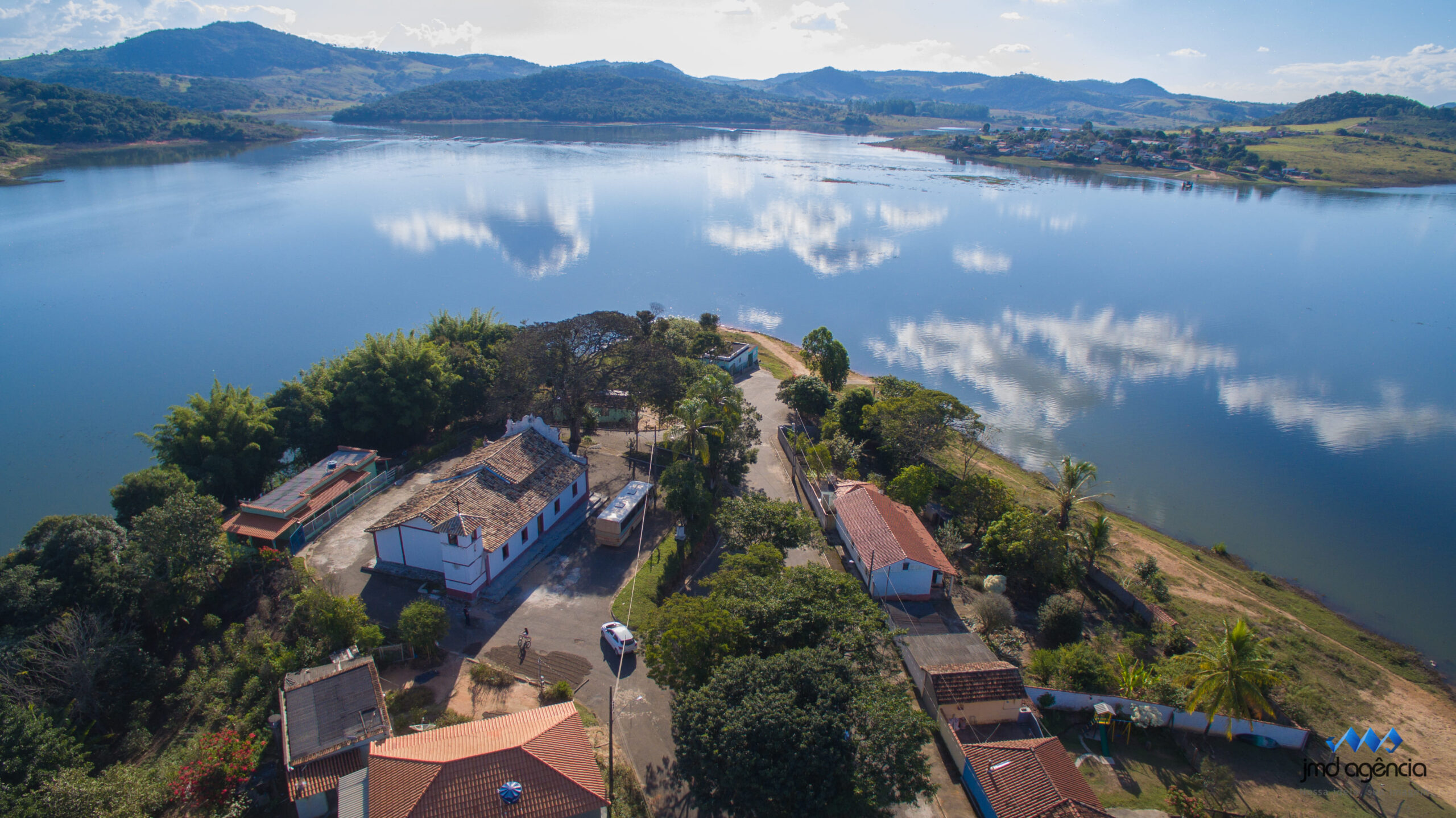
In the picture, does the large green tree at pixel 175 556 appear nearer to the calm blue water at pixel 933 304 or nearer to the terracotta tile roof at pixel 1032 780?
the calm blue water at pixel 933 304

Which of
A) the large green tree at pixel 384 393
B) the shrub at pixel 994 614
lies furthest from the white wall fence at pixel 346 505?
the shrub at pixel 994 614

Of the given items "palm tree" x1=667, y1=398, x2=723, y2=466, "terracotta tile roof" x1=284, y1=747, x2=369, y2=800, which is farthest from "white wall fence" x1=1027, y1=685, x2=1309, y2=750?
"terracotta tile roof" x1=284, y1=747, x2=369, y2=800

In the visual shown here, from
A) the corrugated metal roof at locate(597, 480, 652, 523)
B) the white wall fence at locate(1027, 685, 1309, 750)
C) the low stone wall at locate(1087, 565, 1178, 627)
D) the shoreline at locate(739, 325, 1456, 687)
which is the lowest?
the shoreline at locate(739, 325, 1456, 687)

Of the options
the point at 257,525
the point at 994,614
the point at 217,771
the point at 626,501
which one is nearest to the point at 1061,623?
the point at 994,614

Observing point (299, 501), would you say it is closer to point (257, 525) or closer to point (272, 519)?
point (272, 519)

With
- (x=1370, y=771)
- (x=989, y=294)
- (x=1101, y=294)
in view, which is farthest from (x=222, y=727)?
(x=1101, y=294)

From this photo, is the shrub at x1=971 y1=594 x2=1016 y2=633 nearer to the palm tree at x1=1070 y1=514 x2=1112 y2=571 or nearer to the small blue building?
the palm tree at x1=1070 y1=514 x2=1112 y2=571
